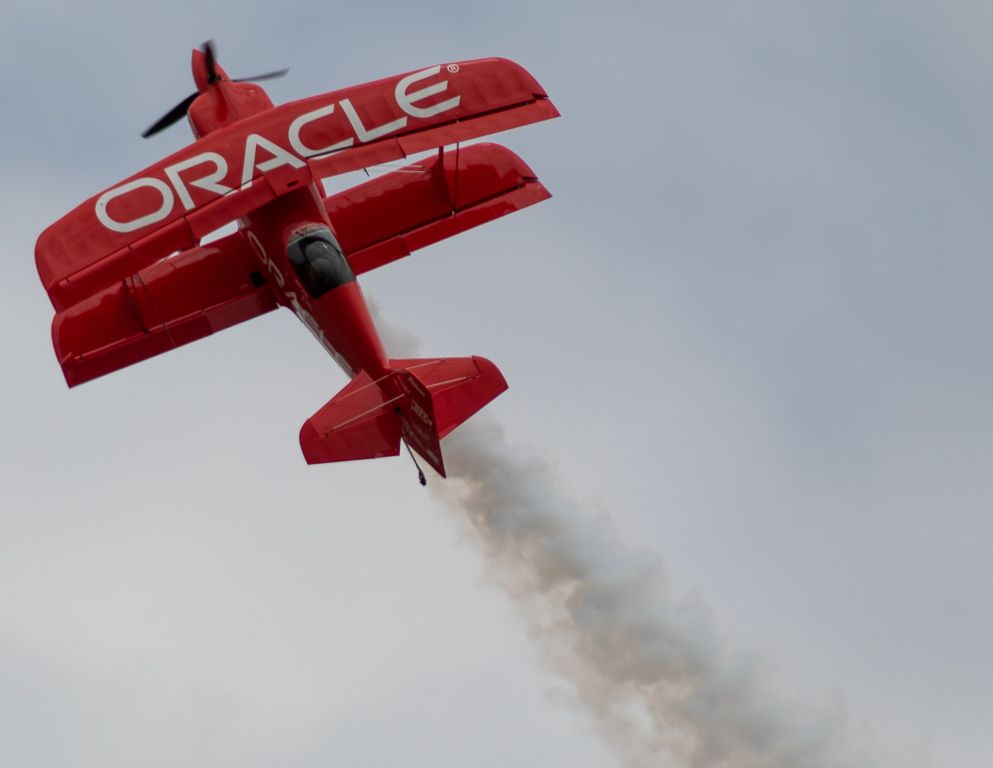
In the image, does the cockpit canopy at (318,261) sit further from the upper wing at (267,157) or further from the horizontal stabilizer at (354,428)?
the horizontal stabilizer at (354,428)

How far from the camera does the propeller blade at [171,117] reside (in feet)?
95.5

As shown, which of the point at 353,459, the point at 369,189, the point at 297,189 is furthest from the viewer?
the point at 369,189

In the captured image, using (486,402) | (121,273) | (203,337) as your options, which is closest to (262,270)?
(203,337)

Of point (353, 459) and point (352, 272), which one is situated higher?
point (352, 272)

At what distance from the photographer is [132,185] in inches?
992

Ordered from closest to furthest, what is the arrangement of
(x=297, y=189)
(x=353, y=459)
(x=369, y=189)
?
(x=353, y=459) → (x=297, y=189) → (x=369, y=189)

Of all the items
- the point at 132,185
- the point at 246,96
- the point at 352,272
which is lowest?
the point at 352,272

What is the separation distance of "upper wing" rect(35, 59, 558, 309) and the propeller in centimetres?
Result: 282

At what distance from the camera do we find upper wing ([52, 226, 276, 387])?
26.9m

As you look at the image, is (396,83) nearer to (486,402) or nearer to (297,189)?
(297,189)

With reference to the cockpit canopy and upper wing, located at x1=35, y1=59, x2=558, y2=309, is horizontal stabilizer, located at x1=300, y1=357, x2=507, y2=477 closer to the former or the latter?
the cockpit canopy

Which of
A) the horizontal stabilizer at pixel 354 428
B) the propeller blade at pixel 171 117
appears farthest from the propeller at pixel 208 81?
the horizontal stabilizer at pixel 354 428

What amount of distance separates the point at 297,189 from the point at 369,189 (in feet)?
6.96

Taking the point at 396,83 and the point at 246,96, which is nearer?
the point at 396,83
